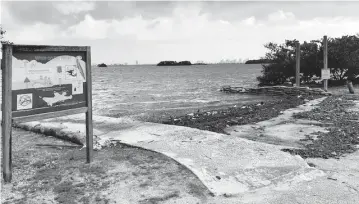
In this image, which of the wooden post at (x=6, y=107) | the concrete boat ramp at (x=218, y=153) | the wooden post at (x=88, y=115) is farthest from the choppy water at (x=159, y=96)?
the wooden post at (x=6, y=107)

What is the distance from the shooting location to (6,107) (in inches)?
166

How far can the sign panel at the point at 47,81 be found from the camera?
14.1 ft

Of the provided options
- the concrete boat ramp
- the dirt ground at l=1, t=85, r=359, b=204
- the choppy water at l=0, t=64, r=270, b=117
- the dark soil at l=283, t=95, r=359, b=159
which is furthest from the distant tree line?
the dirt ground at l=1, t=85, r=359, b=204

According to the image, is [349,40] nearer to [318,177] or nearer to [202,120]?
[202,120]

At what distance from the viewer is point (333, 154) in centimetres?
568

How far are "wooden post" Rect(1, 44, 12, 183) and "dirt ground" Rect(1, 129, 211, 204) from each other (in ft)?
0.86

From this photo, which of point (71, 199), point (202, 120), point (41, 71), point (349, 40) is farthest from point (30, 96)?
point (349, 40)

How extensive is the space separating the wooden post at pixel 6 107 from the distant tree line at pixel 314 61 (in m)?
25.4

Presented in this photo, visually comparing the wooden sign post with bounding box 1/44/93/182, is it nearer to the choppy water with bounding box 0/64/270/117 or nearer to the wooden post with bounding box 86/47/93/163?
the wooden post with bounding box 86/47/93/163

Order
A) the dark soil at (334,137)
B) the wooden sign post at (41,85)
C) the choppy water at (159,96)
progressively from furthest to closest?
the choppy water at (159,96)
the dark soil at (334,137)
the wooden sign post at (41,85)

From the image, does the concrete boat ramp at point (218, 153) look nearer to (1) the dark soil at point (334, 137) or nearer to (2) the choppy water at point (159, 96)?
(1) the dark soil at point (334, 137)

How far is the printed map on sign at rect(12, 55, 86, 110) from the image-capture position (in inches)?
170

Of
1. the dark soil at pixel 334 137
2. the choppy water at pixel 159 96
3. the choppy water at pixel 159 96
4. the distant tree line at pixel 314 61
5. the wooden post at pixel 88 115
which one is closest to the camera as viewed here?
the wooden post at pixel 88 115

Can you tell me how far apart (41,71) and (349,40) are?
2778 centimetres
